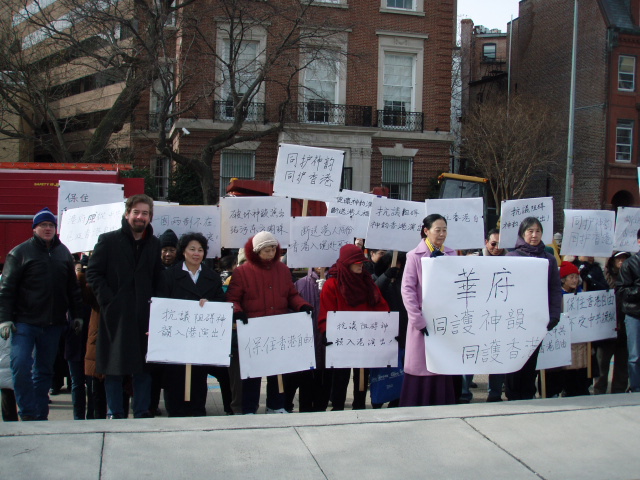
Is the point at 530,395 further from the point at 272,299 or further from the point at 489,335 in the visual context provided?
the point at 272,299

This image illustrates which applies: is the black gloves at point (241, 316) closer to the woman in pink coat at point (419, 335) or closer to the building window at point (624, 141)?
the woman in pink coat at point (419, 335)

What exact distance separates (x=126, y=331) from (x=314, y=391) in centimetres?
189

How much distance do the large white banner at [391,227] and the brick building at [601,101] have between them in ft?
86.3

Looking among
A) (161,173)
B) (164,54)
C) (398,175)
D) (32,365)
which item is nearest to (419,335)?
(32,365)

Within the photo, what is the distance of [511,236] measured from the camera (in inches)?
294

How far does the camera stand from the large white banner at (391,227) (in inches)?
269

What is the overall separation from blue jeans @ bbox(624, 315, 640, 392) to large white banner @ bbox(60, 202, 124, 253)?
4.86 metres

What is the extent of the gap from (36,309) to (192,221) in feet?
5.74

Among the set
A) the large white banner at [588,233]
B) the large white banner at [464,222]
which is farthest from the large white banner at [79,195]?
the large white banner at [588,233]

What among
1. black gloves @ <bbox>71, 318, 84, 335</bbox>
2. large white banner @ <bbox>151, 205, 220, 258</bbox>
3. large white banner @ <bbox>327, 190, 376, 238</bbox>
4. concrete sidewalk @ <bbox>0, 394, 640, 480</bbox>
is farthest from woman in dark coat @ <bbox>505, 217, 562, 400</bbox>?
black gloves @ <bbox>71, 318, 84, 335</bbox>

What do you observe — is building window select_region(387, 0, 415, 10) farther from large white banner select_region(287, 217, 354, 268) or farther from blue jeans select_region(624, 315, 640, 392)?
blue jeans select_region(624, 315, 640, 392)

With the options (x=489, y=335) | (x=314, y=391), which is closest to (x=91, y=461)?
(x=314, y=391)

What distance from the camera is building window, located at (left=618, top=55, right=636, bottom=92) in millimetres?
32125

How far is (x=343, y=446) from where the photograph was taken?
4.55m
